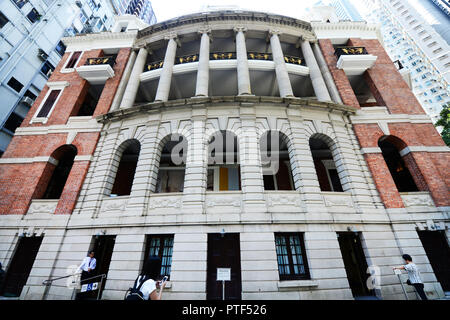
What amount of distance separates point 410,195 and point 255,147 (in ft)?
28.5

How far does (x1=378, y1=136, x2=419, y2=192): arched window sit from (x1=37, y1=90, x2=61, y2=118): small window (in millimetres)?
23021

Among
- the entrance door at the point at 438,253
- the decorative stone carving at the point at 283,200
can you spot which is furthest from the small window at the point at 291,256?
the entrance door at the point at 438,253

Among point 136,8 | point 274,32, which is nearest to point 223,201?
point 274,32

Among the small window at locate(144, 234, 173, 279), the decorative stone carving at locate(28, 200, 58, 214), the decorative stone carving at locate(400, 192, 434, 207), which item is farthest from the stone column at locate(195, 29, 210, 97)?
the decorative stone carving at locate(400, 192, 434, 207)

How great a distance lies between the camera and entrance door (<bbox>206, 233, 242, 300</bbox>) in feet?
27.7

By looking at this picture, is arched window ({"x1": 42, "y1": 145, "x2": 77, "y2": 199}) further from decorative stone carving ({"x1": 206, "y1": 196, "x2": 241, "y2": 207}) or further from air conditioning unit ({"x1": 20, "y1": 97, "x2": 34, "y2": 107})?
decorative stone carving ({"x1": 206, "y1": 196, "x2": 241, "y2": 207})

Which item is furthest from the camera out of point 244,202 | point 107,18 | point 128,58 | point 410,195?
point 107,18

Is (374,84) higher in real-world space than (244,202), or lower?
higher

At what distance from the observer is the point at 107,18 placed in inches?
1211

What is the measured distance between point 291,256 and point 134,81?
49.4 ft

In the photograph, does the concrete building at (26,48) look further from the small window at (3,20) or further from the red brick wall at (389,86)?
the red brick wall at (389,86)

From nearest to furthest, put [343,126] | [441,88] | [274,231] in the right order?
[274,231] → [343,126] → [441,88]
